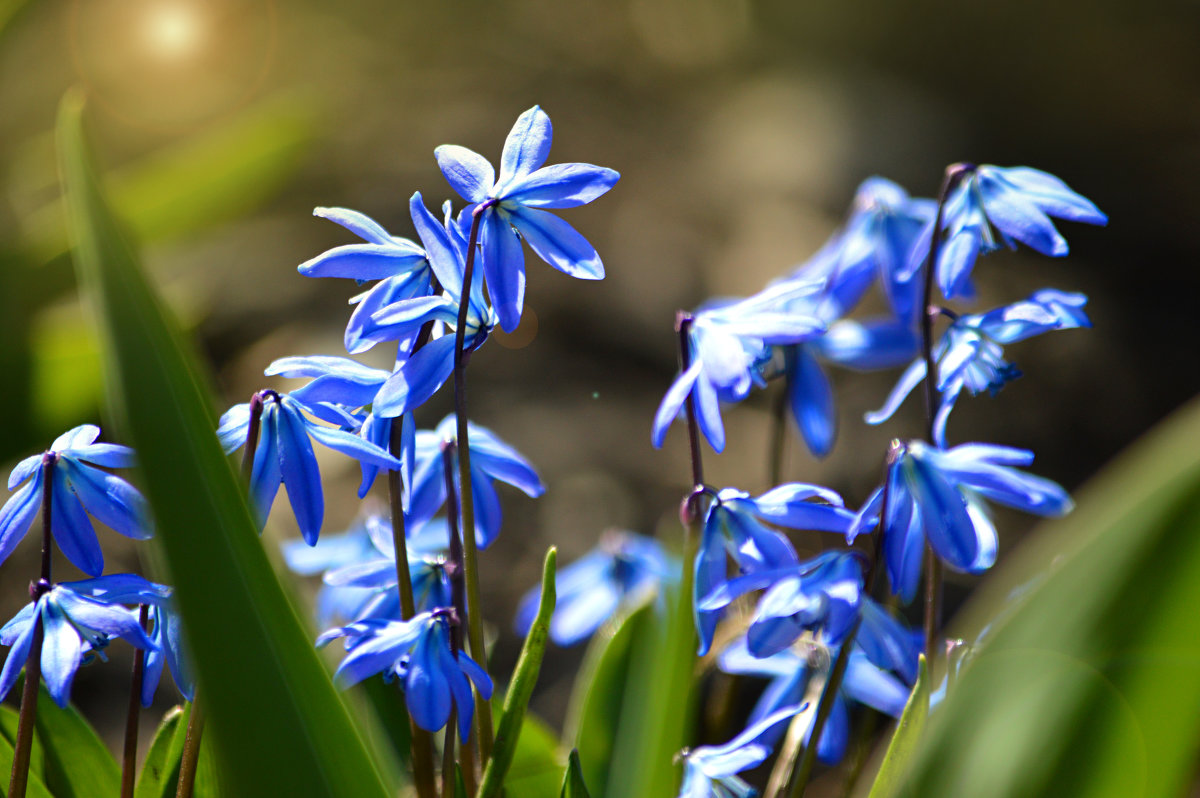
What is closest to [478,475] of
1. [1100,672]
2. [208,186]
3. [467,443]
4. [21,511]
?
[467,443]

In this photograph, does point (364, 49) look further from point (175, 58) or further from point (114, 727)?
point (114, 727)

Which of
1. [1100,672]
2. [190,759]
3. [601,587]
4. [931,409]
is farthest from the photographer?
[601,587]

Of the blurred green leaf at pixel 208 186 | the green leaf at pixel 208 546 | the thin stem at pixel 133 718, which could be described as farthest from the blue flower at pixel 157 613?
the blurred green leaf at pixel 208 186

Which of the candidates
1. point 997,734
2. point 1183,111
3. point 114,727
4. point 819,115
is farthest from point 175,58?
point 997,734

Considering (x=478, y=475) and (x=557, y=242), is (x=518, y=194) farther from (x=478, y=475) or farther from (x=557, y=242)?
(x=478, y=475)

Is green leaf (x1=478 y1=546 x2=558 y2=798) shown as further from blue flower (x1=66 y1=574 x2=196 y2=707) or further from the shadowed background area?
the shadowed background area

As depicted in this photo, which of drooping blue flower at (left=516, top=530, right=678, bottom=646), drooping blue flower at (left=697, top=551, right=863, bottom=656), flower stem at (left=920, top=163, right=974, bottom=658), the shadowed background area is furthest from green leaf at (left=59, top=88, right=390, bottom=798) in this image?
the shadowed background area
